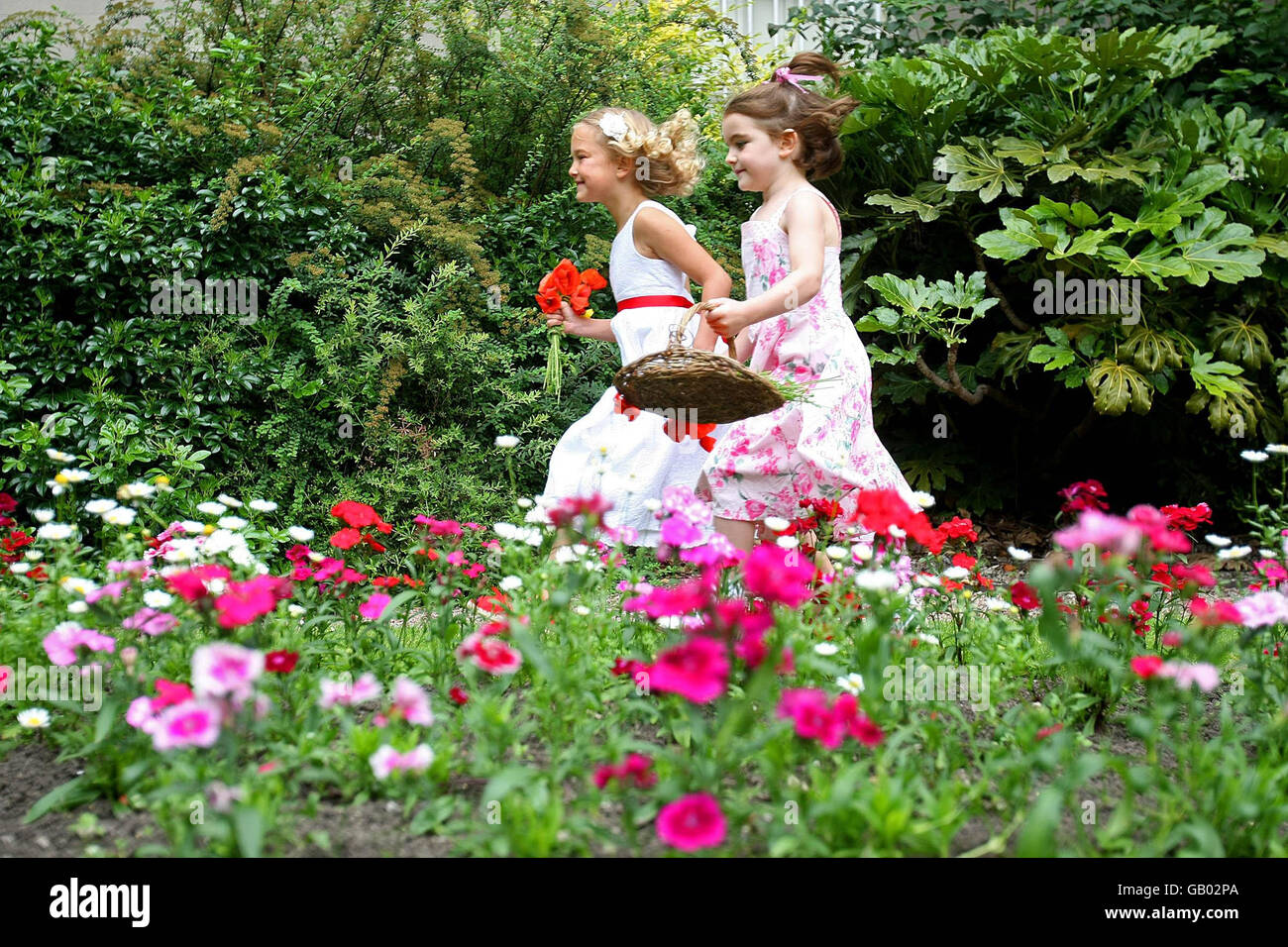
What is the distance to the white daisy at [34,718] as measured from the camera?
77.9 inches

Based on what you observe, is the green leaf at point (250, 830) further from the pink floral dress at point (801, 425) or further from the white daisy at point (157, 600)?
the pink floral dress at point (801, 425)

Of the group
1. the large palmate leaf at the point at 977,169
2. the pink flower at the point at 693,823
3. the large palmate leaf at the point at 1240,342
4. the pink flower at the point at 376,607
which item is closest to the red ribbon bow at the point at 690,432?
the pink flower at the point at 376,607

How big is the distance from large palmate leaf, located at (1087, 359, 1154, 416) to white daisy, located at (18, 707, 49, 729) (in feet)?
12.3

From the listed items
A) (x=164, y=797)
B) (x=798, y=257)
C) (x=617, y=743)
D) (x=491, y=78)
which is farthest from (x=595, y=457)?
(x=491, y=78)

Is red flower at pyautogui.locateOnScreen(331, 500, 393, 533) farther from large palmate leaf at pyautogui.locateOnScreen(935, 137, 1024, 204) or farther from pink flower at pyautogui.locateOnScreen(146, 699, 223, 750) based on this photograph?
large palmate leaf at pyautogui.locateOnScreen(935, 137, 1024, 204)

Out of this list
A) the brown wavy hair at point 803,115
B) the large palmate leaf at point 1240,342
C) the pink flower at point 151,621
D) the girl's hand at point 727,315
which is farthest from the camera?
the large palmate leaf at point 1240,342

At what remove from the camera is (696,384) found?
268cm

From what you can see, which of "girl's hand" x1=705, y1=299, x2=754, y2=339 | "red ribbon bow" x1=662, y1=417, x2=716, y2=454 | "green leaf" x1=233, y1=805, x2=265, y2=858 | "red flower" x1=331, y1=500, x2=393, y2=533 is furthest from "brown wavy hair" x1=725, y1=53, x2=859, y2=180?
"green leaf" x1=233, y1=805, x2=265, y2=858

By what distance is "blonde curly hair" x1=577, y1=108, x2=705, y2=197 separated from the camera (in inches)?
148

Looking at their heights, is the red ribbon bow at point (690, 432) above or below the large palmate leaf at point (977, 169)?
below

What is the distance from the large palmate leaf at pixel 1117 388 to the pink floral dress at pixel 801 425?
140 cm

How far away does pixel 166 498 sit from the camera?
13.1 feet

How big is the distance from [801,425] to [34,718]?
2076mm
